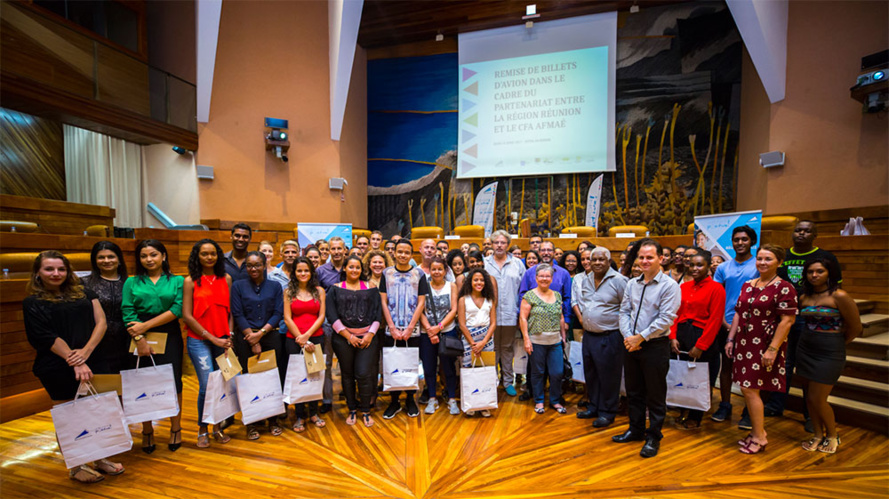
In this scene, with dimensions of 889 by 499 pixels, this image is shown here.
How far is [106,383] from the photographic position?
2.40 meters

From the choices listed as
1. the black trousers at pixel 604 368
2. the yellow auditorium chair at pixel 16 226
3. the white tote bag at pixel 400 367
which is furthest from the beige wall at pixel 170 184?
the black trousers at pixel 604 368

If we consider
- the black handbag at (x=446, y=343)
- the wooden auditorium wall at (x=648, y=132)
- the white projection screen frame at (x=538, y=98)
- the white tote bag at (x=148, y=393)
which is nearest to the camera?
the white tote bag at (x=148, y=393)

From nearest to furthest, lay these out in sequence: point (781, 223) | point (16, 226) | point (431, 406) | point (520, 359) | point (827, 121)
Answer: point (431, 406), point (520, 359), point (781, 223), point (16, 226), point (827, 121)

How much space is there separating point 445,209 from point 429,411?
7027 millimetres

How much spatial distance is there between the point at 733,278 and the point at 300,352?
3.59 metres

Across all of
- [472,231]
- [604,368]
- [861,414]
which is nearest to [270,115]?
[472,231]

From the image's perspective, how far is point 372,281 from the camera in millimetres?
3414

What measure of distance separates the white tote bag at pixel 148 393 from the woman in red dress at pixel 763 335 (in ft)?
12.8

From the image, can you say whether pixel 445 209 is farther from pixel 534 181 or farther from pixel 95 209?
pixel 95 209

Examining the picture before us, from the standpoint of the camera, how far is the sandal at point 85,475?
2.37m

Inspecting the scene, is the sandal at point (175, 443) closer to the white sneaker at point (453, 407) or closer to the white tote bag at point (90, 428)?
the white tote bag at point (90, 428)

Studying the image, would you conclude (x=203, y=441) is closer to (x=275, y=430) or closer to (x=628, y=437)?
(x=275, y=430)

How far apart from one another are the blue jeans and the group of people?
13 millimetres

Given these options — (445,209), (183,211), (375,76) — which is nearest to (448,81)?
(375,76)
